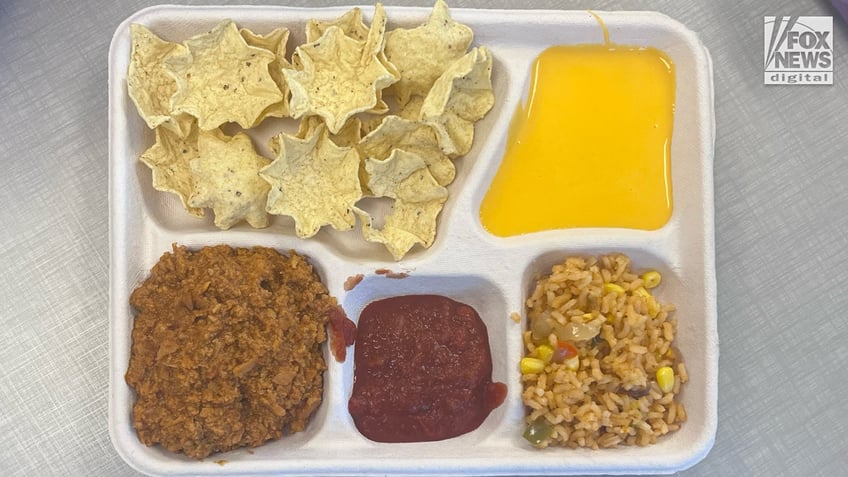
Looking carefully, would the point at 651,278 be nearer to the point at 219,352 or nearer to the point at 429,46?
the point at 429,46

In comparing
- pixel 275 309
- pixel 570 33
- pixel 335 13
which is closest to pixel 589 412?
pixel 275 309

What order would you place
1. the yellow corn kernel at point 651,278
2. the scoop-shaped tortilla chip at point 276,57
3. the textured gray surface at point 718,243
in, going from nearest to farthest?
the scoop-shaped tortilla chip at point 276,57, the yellow corn kernel at point 651,278, the textured gray surface at point 718,243

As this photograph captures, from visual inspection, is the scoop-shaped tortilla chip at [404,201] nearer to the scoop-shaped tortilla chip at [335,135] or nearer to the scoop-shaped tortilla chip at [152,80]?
the scoop-shaped tortilla chip at [335,135]

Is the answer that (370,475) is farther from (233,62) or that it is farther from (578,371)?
(233,62)

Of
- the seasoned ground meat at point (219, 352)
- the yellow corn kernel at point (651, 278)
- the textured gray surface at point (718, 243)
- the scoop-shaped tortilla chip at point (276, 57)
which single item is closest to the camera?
the seasoned ground meat at point (219, 352)

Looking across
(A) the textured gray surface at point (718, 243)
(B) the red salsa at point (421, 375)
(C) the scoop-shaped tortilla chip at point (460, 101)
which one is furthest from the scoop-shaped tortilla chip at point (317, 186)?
(A) the textured gray surface at point (718, 243)

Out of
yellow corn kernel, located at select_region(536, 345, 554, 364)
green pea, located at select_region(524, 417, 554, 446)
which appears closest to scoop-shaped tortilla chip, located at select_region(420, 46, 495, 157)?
yellow corn kernel, located at select_region(536, 345, 554, 364)

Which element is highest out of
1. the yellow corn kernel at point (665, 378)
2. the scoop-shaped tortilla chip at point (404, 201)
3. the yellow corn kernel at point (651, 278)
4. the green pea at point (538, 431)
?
the scoop-shaped tortilla chip at point (404, 201)
